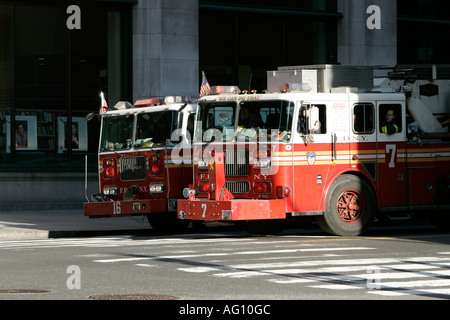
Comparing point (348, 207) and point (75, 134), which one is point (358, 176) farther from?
point (75, 134)

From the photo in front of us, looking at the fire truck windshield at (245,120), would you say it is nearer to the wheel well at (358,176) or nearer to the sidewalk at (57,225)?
the wheel well at (358,176)

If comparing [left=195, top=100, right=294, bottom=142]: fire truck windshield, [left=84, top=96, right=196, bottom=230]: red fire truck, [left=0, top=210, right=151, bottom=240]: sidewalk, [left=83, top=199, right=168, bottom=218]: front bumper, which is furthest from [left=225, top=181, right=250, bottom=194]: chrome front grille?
[left=0, top=210, right=151, bottom=240]: sidewalk

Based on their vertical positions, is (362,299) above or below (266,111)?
below

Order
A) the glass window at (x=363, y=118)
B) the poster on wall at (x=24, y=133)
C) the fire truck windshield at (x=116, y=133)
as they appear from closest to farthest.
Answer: the glass window at (x=363, y=118), the fire truck windshield at (x=116, y=133), the poster on wall at (x=24, y=133)

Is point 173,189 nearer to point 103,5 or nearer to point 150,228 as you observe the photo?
point 150,228

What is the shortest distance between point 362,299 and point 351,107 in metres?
8.81

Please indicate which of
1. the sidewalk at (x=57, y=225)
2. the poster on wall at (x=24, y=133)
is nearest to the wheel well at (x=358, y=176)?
the sidewalk at (x=57, y=225)

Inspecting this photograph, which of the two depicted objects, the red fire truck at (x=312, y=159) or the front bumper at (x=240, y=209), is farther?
the red fire truck at (x=312, y=159)

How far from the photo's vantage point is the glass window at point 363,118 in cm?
1931

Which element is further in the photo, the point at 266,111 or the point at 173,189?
the point at 173,189

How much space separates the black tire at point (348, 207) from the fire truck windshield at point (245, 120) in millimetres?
1545

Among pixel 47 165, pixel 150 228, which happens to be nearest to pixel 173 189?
pixel 150 228

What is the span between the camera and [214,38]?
30.7m
